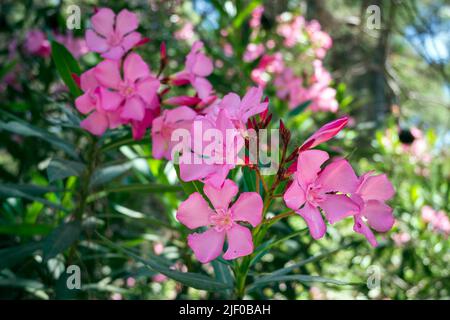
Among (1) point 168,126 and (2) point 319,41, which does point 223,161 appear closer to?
(1) point 168,126

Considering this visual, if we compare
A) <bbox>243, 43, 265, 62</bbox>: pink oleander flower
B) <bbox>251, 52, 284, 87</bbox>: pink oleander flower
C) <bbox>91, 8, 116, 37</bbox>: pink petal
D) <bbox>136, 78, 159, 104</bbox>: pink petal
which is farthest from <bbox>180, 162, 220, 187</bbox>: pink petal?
<bbox>243, 43, 265, 62</bbox>: pink oleander flower

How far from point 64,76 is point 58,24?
129cm

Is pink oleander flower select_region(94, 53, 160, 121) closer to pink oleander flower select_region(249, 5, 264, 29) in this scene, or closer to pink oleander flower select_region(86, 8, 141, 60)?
pink oleander flower select_region(86, 8, 141, 60)

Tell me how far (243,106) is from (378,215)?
0.30 m

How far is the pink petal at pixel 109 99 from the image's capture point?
1.13 meters

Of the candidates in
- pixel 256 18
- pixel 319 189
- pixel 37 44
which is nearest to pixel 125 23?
pixel 319 189

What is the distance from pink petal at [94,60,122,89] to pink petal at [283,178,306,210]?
50 cm

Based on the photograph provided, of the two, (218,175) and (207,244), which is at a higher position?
(218,175)

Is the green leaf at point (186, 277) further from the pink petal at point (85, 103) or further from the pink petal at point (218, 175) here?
the pink petal at point (85, 103)

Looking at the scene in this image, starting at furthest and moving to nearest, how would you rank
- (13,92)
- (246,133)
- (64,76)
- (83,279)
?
(13,92) < (83,279) < (64,76) < (246,133)

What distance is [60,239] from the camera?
1229 millimetres
